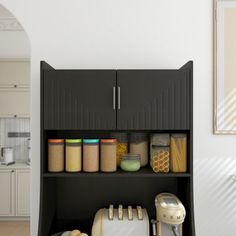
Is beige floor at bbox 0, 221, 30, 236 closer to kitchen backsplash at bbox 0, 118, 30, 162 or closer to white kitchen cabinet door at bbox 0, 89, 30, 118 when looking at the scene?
kitchen backsplash at bbox 0, 118, 30, 162

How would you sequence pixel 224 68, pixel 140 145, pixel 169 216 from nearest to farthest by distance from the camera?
pixel 169 216, pixel 140 145, pixel 224 68

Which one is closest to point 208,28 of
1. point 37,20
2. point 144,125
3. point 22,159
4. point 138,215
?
point 144,125

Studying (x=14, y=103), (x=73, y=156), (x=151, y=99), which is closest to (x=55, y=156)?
(x=73, y=156)

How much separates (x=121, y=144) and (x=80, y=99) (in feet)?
1.35

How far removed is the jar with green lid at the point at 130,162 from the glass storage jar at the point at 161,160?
97 mm

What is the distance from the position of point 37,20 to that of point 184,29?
1004 mm

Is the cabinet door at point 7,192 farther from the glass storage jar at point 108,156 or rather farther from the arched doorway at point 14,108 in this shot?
the glass storage jar at point 108,156

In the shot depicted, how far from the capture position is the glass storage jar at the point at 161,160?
181cm

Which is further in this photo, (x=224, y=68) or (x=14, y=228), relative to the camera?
(x=14, y=228)

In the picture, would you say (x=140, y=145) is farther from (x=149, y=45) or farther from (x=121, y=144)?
(x=149, y=45)

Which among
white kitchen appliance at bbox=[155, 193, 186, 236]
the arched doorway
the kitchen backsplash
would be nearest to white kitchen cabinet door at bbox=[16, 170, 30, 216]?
the arched doorway

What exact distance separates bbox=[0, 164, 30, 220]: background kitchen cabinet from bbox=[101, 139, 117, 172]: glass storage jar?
9.31 feet

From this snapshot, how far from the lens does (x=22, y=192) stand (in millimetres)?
4398

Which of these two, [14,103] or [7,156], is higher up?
[14,103]
